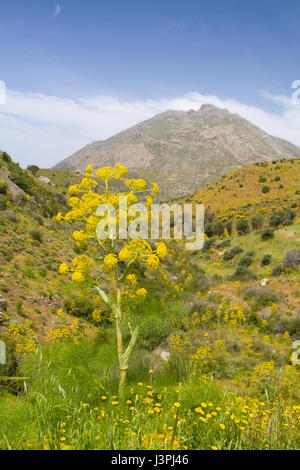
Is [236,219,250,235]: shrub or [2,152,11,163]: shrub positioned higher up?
[2,152,11,163]: shrub

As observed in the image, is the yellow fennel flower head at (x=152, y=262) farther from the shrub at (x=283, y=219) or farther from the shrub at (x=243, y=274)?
the shrub at (x=283, y=219)

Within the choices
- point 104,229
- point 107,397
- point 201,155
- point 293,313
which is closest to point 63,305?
point 107,397

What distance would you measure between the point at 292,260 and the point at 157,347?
14.4 metres

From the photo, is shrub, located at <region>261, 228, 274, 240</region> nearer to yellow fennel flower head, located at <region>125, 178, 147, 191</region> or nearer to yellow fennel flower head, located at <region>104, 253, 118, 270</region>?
yellow fennel flower head, located at <region>125, 178, 147, 191</region>

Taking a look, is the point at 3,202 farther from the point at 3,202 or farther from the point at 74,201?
the point at 74,201

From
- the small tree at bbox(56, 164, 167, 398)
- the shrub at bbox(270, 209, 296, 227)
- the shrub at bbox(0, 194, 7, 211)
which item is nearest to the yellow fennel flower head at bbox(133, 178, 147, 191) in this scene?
the small tree at bbox(56, 164, 167, 398)

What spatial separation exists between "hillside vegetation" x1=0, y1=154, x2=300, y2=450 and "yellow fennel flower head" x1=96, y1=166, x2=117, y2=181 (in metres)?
0.92

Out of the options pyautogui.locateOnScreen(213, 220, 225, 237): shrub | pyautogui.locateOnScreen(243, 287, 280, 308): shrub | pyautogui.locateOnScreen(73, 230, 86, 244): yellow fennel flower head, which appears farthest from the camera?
pyautogui.locateOnScreen(213, 220, 225, 237): shrub

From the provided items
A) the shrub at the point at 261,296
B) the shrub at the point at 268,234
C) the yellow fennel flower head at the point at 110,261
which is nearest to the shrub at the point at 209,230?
the shrub at the point at 268,234

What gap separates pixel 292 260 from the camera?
18250 mm

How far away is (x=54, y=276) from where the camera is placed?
13.0 metres

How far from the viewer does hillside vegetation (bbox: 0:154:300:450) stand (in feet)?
8.97

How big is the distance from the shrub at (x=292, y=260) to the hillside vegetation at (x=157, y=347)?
0.10 metres
